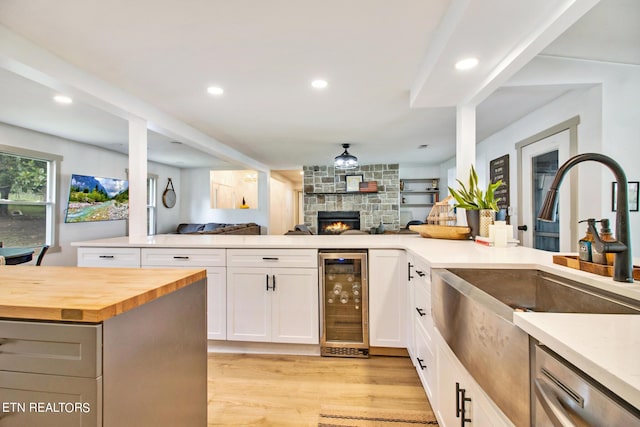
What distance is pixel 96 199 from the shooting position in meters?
5.47

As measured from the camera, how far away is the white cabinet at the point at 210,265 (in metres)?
2.42

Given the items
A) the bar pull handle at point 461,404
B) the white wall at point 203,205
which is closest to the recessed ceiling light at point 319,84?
the bar pull handle at point 461,404

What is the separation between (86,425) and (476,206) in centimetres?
257

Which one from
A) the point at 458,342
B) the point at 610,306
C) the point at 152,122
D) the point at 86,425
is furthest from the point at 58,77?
the point at 610,306

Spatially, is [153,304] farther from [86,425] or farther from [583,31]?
[583,31]

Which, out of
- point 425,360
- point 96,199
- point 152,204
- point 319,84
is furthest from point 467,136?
point 152,204

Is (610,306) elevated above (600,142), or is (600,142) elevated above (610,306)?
(600,142)

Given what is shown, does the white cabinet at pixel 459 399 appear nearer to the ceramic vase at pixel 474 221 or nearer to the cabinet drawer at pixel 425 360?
the cabinet drawer at pixel 425 360

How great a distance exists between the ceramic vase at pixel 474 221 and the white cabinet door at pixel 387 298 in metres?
0.66

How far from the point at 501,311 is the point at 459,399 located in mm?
552

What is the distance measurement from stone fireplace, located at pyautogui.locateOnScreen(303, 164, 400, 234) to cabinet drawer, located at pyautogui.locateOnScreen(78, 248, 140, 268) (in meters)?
5.02

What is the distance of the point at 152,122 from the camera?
10.8 ft

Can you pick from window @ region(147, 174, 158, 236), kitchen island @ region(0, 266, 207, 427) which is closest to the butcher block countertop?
kitchen island @ region(0, 266, 207, 427)

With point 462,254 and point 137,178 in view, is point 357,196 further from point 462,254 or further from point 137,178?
point 462,254
